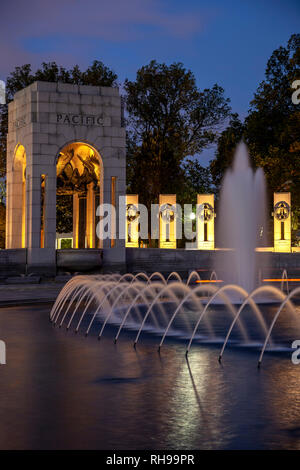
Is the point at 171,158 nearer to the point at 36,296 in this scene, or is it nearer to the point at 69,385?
the point at 36,296

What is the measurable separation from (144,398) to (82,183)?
31197 mm

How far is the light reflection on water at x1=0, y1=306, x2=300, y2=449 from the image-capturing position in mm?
6750

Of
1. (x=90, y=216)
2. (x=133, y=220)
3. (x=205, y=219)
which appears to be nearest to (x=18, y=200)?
(x=90, y=216)

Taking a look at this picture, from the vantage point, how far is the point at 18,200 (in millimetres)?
37875

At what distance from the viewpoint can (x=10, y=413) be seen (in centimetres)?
777

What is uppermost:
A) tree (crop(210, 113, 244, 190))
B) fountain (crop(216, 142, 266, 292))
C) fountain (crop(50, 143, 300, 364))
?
tree (crop(210, 113, 244, 190))

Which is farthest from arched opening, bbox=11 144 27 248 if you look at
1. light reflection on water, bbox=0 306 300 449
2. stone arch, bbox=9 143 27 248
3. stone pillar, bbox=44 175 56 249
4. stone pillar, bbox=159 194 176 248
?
light reflection on water, bbox=0 306 300 449

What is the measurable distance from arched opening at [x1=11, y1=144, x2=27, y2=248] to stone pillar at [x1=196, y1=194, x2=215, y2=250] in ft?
38.3

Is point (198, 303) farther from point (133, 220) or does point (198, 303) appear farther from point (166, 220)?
point (133, 220)

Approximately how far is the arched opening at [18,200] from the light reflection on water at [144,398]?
24070 millimetres

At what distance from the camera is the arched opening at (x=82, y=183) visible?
3741 centimetres

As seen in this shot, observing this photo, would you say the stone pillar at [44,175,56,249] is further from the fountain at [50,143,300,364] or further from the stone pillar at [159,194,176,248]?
the stone pillar at [159,194,176,248]
